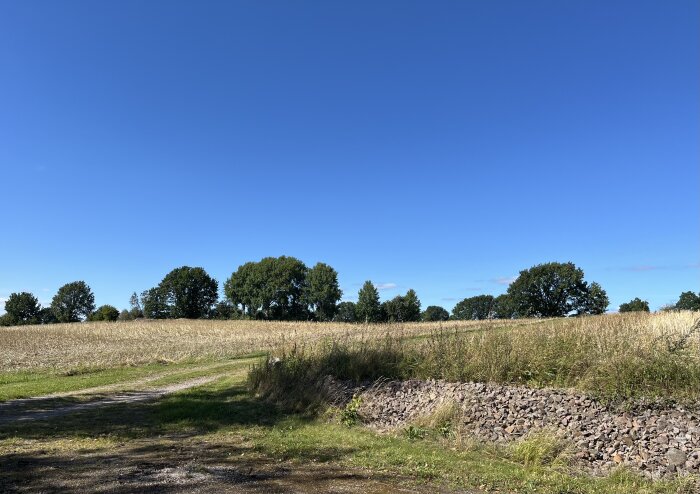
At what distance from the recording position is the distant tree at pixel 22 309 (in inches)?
4405

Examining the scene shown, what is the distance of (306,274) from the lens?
105625mm

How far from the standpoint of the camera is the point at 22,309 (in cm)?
11300

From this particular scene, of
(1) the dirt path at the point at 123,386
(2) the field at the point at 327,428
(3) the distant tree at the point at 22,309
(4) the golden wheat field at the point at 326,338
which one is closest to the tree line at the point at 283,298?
(3) the distant tree at the point at 22,309

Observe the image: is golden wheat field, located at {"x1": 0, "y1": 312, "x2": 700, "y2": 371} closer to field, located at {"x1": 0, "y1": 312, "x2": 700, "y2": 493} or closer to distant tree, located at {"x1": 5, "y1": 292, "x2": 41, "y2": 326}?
field, located at {"x1": 0, "y1": 312, "x2": 700, "y2": 493}

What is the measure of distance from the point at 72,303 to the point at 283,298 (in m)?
65.9

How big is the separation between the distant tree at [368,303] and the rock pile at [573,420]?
96605 mm

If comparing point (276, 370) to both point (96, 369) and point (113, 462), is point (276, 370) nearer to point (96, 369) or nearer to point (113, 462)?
point (113, 462)

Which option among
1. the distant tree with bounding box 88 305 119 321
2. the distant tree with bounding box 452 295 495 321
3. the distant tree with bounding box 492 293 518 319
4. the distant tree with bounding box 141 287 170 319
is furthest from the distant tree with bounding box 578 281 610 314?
the distant tree with bounding box 88 305 119 321

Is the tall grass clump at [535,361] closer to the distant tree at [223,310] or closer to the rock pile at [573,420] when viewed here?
the rock pile at [573,420]

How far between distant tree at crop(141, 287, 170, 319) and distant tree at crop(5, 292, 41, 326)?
2818 centimetres

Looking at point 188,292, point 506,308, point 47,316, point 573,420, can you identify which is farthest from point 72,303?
point 573,420

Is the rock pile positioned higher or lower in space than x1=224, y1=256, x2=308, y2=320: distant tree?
lower

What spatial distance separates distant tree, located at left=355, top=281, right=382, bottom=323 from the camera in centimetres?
10662

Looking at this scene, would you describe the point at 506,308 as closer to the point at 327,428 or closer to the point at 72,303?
the point at 327,428
